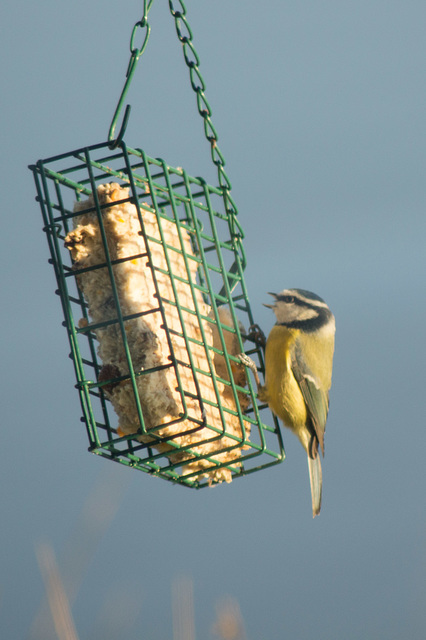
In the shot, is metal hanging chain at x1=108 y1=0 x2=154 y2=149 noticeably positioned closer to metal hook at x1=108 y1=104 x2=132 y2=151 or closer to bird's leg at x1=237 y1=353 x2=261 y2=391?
metal hook at x1=108 y1=104 x2=132 y2=151

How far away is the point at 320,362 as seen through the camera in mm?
4387

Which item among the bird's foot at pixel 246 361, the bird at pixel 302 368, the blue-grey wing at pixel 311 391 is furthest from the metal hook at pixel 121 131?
the blue-grey wing at pixel 311 391

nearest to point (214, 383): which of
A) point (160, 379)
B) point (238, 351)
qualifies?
point (160, 379)

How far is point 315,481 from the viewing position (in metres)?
4.45

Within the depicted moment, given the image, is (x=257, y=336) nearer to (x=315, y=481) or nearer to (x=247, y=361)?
(x=247, y=361)

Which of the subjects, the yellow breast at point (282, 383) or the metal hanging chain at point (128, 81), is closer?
the metal hanging chain at point (128, 81)

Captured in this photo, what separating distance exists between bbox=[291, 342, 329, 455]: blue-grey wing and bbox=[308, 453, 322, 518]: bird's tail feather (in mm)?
184

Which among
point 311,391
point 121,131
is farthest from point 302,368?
point 121,131

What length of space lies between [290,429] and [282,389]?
9.6 inches

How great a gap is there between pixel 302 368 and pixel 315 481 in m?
0.61

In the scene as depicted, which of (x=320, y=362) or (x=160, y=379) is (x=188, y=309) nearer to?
(x=160, y=379)

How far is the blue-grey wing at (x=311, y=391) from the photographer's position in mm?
Answer: 4227

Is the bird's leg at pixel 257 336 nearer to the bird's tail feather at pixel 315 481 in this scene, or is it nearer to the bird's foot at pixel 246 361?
the bird's foot at pixel 246 361

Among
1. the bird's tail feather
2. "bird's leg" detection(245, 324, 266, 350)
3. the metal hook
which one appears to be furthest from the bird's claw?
the metal hook
